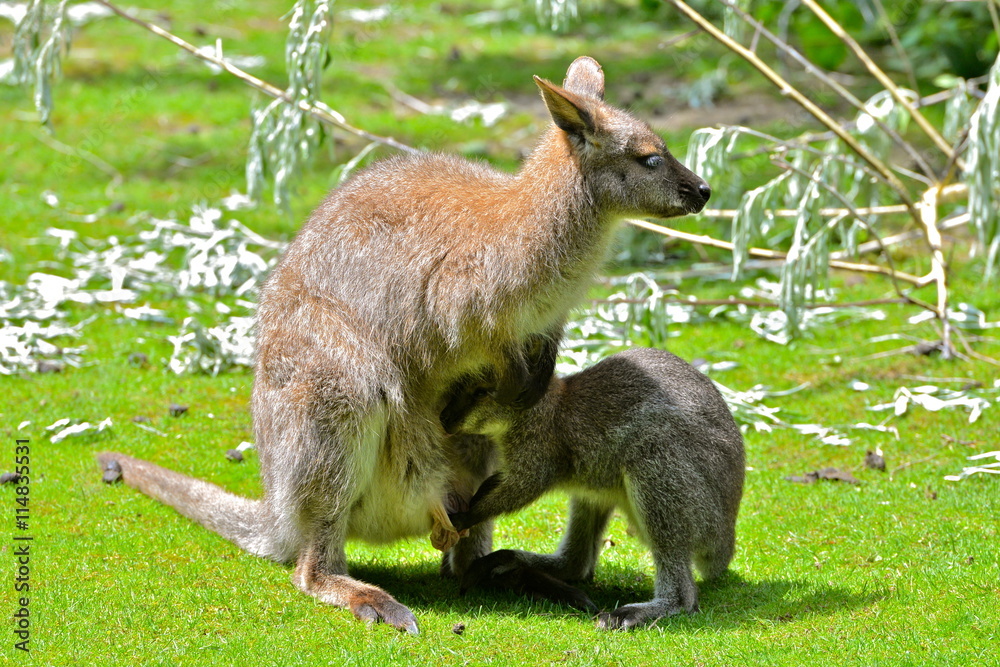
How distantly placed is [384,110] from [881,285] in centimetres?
609

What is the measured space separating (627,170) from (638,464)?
3.97 feet

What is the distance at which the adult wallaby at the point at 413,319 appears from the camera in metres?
4.78

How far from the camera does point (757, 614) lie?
15.8ft

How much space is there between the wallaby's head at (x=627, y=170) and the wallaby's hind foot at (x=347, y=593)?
1810mm

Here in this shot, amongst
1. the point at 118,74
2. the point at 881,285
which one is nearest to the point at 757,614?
the point at 881,285

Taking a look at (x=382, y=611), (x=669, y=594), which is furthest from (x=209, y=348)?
(x=669, y=594)

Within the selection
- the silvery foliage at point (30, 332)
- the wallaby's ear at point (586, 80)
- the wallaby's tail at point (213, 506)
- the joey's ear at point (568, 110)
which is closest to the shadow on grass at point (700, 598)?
the wallaby's tail at point (213, 506)

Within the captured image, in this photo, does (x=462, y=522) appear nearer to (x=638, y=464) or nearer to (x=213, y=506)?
Answer: (x=638, y=464)

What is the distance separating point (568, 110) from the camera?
4.81m

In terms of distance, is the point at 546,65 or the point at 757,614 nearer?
the point at 757,614

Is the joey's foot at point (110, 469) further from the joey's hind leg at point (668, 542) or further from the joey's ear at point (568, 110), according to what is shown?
the joey's ear at point (568, 110)

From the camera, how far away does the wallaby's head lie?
4918 mm

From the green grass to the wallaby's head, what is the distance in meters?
1.68

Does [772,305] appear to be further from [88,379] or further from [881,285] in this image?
[88,379]
